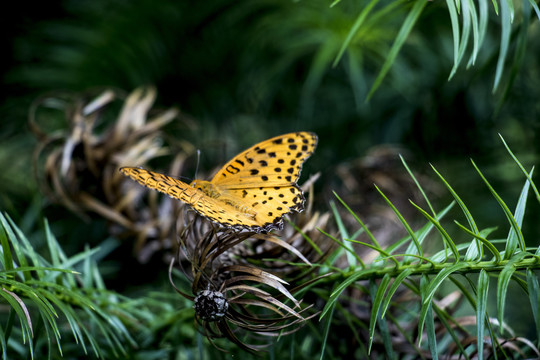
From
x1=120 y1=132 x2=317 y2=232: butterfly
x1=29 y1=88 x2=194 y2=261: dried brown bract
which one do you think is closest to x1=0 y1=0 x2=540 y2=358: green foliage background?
x1=29 y1=88 x2=194 y2=261: dried brown bract

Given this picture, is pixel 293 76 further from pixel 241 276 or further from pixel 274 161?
pixel 241 276

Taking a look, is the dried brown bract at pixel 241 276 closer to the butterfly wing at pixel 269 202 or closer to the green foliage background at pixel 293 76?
the butterfly wing at pixel 269 202

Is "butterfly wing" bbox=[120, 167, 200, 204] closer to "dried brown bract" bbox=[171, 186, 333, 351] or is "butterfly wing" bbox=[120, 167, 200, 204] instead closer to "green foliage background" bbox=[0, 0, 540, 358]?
"dried brown bract" bbox=[171, 186, 333, 351]

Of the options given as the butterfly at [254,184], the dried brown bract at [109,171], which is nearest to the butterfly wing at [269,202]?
the butterfly at [254,184]

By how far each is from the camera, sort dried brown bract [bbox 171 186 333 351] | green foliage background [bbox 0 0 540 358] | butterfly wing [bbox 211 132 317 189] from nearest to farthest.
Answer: dried brown bract [bbox 171 186 333 351] < butterfly wing [bbox 211 132 317 189] < green foliage background [bbox 0 0 540 358]

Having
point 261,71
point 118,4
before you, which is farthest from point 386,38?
point 118,4

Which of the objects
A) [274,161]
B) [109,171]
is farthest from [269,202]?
A: [109,171]
